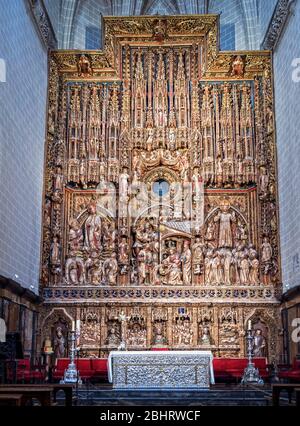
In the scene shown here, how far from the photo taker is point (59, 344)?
70.4 feet

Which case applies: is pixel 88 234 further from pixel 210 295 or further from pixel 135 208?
pixel 210 295

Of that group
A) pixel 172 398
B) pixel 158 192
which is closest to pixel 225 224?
pixel 158 192

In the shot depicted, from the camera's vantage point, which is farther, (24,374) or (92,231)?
(92,231)

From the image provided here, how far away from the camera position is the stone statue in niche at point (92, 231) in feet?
73.6

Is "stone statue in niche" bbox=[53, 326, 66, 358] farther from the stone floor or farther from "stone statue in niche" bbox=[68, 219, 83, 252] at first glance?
the stone floor

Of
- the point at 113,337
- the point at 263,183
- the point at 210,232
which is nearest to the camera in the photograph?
the point at 113,337

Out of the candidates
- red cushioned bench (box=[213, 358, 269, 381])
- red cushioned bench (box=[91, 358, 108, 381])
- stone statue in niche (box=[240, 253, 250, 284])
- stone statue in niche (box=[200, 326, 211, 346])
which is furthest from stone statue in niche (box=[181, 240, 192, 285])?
red cushioned bench (box=[91, 358, 108, 381])

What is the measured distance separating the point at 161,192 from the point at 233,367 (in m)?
7.19

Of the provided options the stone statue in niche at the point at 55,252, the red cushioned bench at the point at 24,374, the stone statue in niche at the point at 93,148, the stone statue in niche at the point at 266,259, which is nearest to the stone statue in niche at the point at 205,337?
the stone statue in niche at the point at 266,259

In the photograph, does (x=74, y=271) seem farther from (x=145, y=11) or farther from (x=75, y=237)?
(x=145, y=11)

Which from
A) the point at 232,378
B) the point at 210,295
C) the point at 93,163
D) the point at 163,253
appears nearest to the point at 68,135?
the point at 93,163

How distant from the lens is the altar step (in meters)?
11.9

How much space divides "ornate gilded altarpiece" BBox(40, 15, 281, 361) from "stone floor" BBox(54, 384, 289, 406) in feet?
20.8
